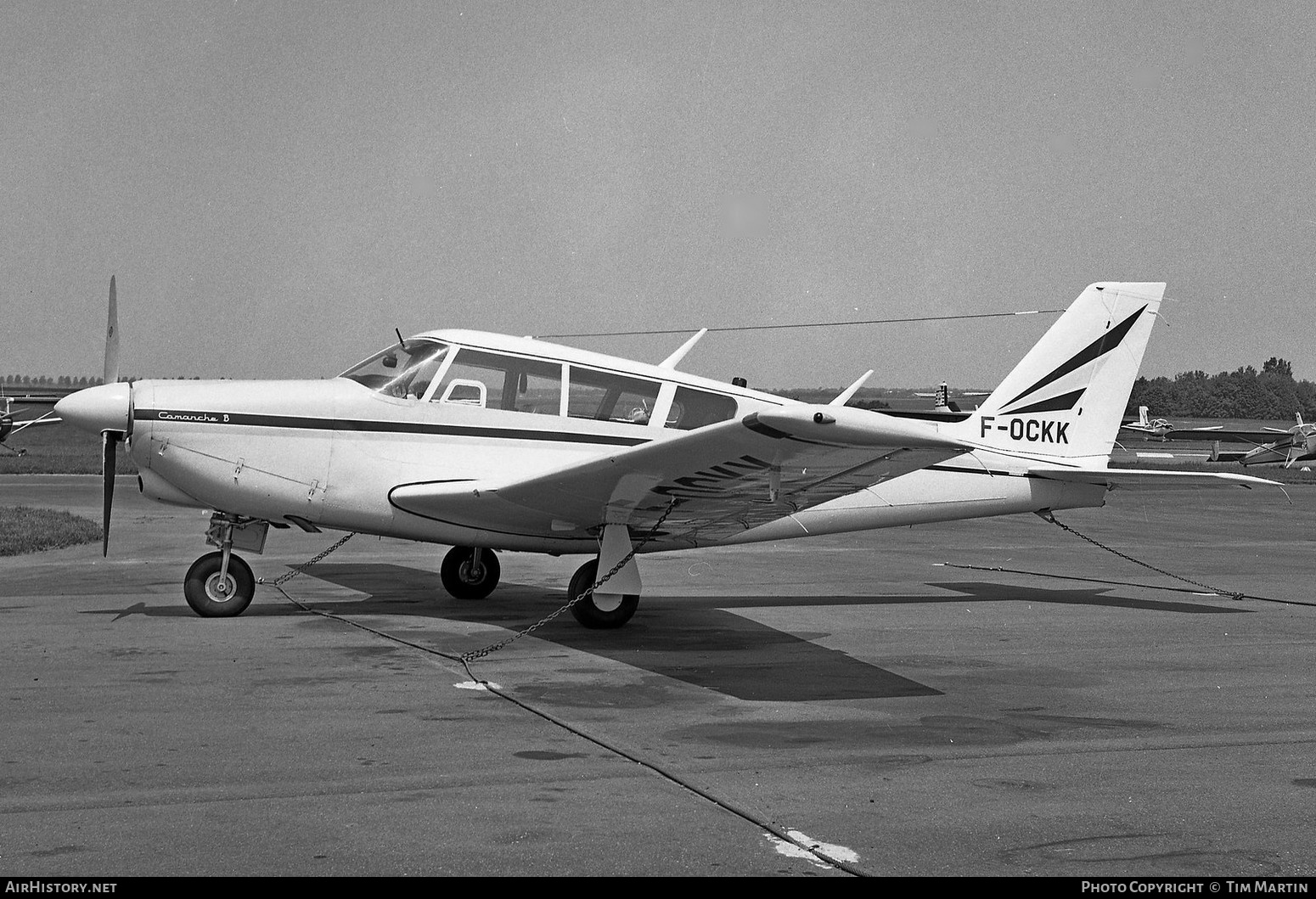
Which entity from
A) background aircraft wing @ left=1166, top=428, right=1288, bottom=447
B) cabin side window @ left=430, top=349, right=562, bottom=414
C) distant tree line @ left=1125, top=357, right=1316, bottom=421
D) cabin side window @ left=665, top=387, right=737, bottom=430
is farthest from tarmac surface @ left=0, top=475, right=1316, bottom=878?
distant tree line @ left=1125, top=357, right=1316, bottom=421

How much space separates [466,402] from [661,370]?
1801 millimetres

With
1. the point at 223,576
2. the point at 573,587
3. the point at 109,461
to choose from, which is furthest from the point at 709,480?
the point at 109,461

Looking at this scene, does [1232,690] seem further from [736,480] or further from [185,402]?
[185,402]

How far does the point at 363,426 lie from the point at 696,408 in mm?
2952

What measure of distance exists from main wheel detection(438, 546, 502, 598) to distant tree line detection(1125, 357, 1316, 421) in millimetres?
105582

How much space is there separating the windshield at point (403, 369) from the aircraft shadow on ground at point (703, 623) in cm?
209

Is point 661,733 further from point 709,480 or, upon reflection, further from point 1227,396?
point 1227,396

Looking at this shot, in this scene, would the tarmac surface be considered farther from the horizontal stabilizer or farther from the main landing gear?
the horizontal stabilizer

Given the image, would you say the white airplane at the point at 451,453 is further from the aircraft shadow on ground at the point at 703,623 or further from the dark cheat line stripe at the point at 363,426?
the aircraft shadow on ground at the point at 703,623

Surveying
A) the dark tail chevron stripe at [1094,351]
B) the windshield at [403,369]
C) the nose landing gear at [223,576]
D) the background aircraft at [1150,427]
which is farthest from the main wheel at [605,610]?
the background aircraft at [1150,427]

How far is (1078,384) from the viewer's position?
1211 centimetres

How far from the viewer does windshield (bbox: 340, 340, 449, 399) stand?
406 inches

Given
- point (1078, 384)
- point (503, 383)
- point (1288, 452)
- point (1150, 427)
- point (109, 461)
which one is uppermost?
point (1150, 427)

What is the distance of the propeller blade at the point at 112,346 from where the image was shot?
10.7 meters
